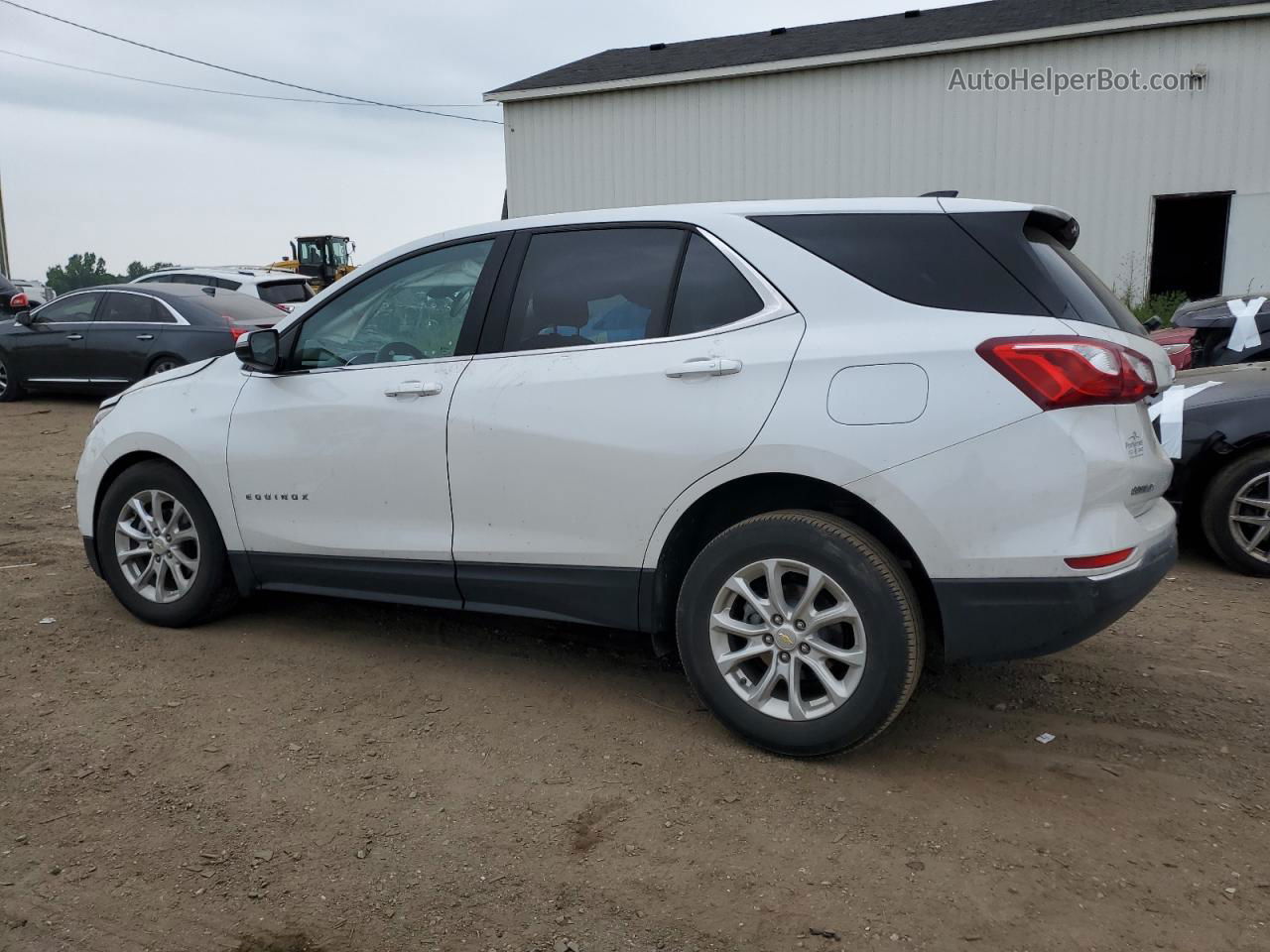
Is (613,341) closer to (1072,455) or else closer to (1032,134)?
(1072,455)

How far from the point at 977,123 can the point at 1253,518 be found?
12681 millimetres

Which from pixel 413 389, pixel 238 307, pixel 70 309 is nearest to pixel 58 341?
pixel 70 309

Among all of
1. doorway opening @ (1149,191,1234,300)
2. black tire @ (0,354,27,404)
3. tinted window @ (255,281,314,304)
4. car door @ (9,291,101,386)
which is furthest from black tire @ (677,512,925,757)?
doorway opening @ (1149,191,1234,300)

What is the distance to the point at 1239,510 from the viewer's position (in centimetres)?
553

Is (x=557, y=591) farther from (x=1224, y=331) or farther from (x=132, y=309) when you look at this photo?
(x=132, y=309)

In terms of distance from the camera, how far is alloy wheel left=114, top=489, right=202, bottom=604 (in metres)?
4.73

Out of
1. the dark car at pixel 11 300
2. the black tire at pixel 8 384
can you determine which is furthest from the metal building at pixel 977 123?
the black tire at pixel 8 384

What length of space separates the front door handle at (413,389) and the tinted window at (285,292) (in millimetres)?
13618

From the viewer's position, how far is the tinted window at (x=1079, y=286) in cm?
330

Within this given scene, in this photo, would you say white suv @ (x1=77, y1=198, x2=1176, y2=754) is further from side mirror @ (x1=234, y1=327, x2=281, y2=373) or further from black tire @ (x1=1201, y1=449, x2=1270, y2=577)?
black tire @ (x1=1201, y1=449, x2=1270, y2=577)

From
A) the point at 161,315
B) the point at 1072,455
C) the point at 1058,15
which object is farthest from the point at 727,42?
the point at 1072,455

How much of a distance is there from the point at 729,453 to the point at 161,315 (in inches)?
432

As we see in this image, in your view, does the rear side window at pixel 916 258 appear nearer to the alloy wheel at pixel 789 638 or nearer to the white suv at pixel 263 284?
the alloy wheel at pixel 789 638

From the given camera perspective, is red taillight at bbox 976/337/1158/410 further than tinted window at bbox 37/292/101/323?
No
